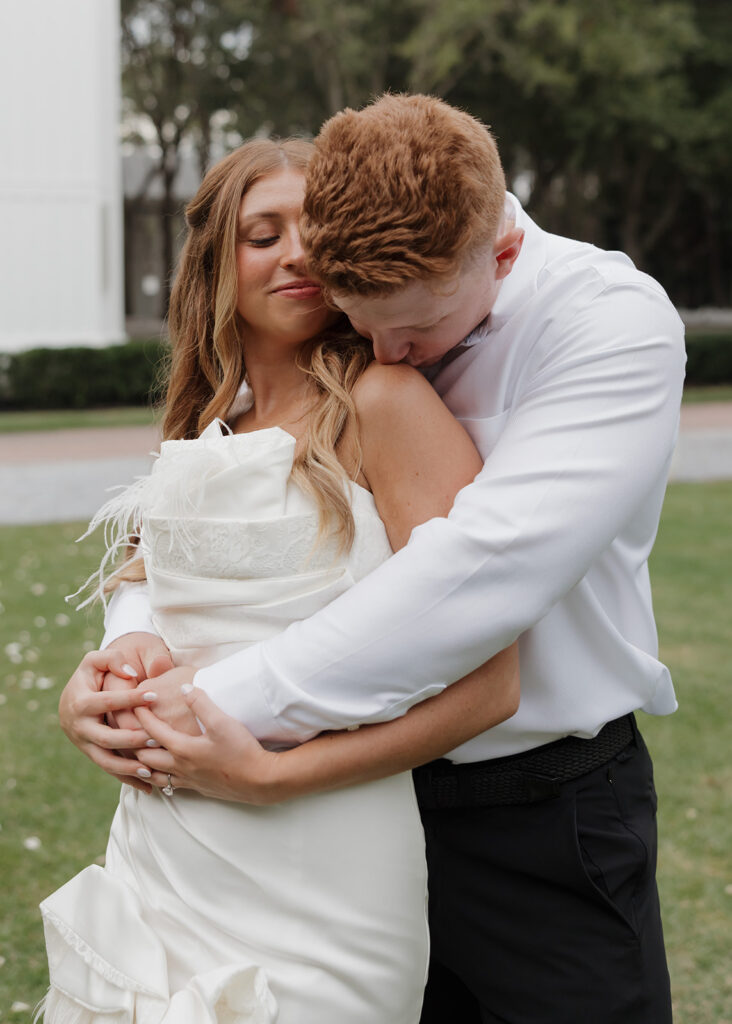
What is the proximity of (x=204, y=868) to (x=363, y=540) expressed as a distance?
63 centimetres

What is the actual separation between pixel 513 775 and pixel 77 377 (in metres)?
18.1

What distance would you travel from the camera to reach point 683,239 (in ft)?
146

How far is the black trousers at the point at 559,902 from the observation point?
2205mm

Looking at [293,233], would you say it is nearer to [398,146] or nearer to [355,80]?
[398,146]

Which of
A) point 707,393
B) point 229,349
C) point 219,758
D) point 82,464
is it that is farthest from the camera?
point 707,393

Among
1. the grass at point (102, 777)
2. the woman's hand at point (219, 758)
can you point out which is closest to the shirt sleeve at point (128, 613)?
the woman's hand at point (219, 758)

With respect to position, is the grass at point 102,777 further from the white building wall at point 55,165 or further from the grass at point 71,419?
the white building wall at point 55,165

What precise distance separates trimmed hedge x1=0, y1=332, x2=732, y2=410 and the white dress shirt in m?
16.9

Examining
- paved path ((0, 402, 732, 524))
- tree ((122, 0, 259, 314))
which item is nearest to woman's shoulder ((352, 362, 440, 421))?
paved path ((0, 402, 732, 524))

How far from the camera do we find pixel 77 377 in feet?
63.9

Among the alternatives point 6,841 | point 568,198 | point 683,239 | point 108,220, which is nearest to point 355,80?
point 568,198

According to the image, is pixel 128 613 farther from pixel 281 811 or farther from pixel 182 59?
pixel 182 59

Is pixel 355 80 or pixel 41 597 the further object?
pixel 355 80

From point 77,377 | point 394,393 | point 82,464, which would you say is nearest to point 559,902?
point 394,393
